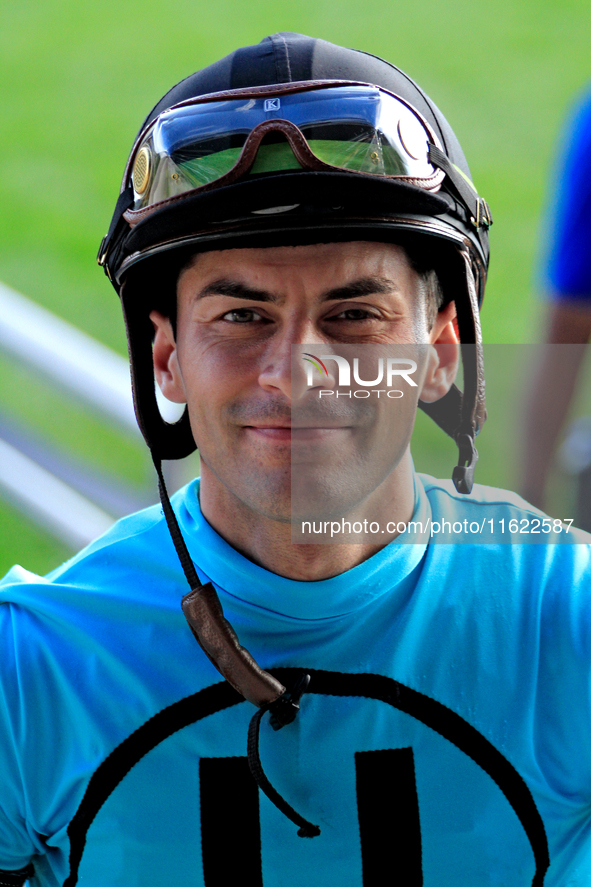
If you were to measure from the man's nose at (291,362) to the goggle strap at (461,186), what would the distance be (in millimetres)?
493

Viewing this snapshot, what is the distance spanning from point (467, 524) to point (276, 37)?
1167 millimetres

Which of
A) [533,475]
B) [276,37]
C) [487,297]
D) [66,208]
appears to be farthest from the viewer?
[66,208]

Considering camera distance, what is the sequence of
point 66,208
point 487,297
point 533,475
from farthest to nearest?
point 66,208, point 487,297, point 533,475

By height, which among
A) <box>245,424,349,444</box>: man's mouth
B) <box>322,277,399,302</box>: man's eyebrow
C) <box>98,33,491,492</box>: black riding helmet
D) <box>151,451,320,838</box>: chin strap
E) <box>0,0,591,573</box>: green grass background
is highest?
<box>0,0,591,573</box>: green grass background

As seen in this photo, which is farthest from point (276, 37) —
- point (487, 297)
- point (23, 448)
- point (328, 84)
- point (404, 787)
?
point (487, 297)

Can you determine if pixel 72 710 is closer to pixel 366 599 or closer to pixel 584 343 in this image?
pixel 366 599

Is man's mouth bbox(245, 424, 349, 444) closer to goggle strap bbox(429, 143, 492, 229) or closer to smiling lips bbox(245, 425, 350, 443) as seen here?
smiling lips bbox(245, 425, 350, 443)

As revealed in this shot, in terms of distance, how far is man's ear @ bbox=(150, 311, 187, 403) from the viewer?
2348 millimetres

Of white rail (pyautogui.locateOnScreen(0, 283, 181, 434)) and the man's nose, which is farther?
white rail (pyautogui.locateOnScreen(0, 283, 181, 434))

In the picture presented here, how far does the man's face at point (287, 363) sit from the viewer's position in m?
2.02

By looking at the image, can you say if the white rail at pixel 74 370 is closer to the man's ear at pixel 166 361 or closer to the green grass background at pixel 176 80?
the man's ear at pixel 166 361

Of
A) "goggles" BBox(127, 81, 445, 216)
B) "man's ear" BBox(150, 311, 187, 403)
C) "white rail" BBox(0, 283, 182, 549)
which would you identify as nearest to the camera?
"goggles" BBox(127, 81, 445, 216)

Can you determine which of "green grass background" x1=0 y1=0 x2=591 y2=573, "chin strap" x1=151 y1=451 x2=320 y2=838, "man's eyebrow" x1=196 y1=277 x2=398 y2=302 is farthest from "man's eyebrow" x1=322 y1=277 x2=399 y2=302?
"green grass background" x1=0 y1=0 x2=591 y2=573

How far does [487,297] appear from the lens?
8852mm
